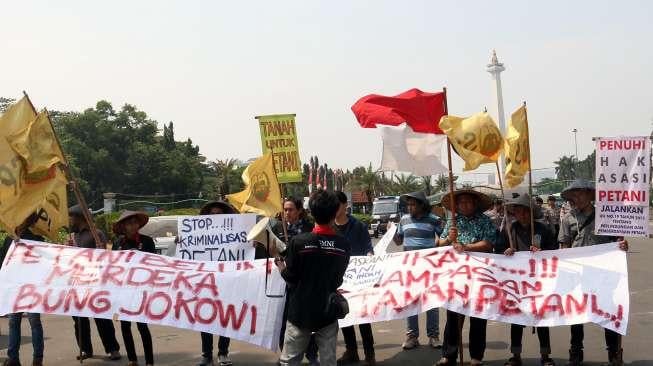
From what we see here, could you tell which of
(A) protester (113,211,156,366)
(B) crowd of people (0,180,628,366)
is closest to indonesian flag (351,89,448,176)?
(B) crowd of people (0,180,628,366)

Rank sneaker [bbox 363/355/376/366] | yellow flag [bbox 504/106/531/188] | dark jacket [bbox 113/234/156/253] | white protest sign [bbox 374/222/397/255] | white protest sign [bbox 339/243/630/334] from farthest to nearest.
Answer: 1. white protest sign [bbox 374/222/397/255]
2. dark jacket [bbox 113/234/156/253]
3. sneaker [bbox 363/355/376/366]
4. yellow flag [bbox 504/106/531/188]
5. white protest sign [bbox 339/243/630/334]

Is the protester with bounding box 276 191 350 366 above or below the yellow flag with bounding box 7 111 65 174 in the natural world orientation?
below

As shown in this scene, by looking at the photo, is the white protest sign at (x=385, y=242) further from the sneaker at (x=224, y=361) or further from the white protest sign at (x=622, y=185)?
the white protest sign at (x=622, y=185)

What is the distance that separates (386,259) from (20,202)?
3619 millimetres

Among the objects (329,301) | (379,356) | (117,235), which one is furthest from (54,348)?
(329,301)

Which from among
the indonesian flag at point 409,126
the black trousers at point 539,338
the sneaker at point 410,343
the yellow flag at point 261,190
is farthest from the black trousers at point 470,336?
the yellow flag at point 261,190

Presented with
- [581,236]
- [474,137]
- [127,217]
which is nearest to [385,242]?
[474,137]

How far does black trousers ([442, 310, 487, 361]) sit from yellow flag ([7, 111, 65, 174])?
162 inches

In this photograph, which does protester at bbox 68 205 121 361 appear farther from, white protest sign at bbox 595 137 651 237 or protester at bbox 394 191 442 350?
white protest sign at bbox 595 137 651 237

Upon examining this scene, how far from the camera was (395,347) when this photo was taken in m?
8.09

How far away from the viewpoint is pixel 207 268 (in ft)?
23.8

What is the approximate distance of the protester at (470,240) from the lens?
6.73 metres

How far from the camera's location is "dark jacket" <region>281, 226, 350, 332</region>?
488cm

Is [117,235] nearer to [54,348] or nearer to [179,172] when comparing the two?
[54,348]
